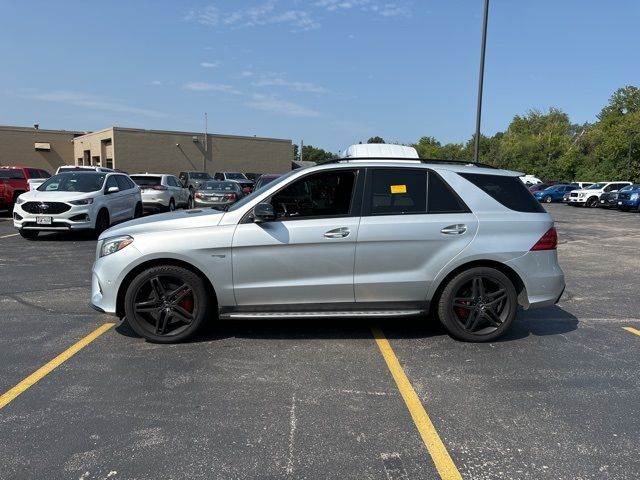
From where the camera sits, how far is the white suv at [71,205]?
Answer: 1106cm

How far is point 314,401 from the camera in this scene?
12.0 feet

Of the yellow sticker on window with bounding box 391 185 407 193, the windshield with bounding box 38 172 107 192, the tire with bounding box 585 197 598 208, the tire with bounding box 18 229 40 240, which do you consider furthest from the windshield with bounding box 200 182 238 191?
the tire with bounding box 585 197 598 208

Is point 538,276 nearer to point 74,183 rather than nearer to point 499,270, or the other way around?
point 499,270

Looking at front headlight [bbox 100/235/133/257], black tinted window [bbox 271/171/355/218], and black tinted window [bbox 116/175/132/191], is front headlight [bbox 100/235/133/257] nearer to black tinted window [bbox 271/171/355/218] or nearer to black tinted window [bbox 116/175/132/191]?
black tinted window [bbox 271/171/355/218]

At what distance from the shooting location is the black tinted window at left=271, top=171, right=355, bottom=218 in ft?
15.7

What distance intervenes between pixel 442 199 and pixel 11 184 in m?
17.6

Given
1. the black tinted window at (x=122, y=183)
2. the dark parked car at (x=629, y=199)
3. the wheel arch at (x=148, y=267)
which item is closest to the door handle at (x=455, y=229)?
the wheel arch at (x=148, y=267)

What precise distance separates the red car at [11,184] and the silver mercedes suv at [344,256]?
49.6ft

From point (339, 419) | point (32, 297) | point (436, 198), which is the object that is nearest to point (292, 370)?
point (339, 419)

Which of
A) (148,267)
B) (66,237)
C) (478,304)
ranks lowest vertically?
(66,237)

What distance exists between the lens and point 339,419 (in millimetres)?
3385

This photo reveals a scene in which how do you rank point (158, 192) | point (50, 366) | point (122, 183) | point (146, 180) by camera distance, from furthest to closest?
point (146, 180)
point (158, 192)
point (122, 183)
point (50, 366)

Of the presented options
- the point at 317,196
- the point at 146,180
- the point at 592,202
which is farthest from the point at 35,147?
the point at 317,196

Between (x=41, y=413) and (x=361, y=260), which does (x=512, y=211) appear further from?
(x=41, y=413)
